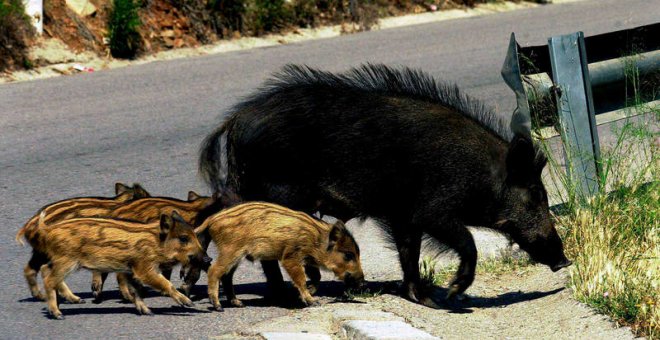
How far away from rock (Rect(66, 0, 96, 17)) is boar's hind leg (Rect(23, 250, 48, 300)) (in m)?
7.92

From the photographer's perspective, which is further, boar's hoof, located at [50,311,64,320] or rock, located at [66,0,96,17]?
rock, located at [66,0,96,17]

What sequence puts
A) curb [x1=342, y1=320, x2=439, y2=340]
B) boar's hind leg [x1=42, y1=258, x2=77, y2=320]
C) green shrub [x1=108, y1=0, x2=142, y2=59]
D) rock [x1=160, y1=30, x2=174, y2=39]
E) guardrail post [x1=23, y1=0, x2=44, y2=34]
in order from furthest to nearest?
rock [x1=160, y1=30, x2=174, y2=39]
green shrub [x1=108, y1=0, x2=142, y2=59]
guardrail post [x1=23, y1=0, x2=44, y2=34]
boar's hind leg [x1=42, y1=258, x2=77, y2=320]
curb [x1=342, y1=320, x2=439, y2=340]

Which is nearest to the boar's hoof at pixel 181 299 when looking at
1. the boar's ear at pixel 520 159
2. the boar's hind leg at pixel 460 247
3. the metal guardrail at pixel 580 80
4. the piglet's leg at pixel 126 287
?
the piglet's leg at pixel 126 287

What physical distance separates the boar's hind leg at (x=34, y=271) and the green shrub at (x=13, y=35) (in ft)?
21.2

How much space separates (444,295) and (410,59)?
7.04 m

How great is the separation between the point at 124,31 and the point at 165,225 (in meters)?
7.53

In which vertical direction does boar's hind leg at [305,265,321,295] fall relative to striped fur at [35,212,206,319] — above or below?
below

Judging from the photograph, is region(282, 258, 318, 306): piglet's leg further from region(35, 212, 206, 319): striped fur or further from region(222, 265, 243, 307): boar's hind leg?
region(35, 212, 206, 319): striped fur

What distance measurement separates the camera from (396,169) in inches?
283

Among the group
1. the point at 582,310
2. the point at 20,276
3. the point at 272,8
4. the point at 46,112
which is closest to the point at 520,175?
the point at 582,310

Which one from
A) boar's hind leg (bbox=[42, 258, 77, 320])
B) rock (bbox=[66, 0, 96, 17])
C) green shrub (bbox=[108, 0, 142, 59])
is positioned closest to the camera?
boar's hind leg (bbox=[42, 258, 77, 320])

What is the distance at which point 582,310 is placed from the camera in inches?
273

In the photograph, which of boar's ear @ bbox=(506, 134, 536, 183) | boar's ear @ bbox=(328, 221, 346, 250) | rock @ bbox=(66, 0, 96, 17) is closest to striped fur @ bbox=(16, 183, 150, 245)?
boar's ear @ bbox=(328, 221, 346, 250)

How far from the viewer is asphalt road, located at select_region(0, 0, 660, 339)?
6848 mm
